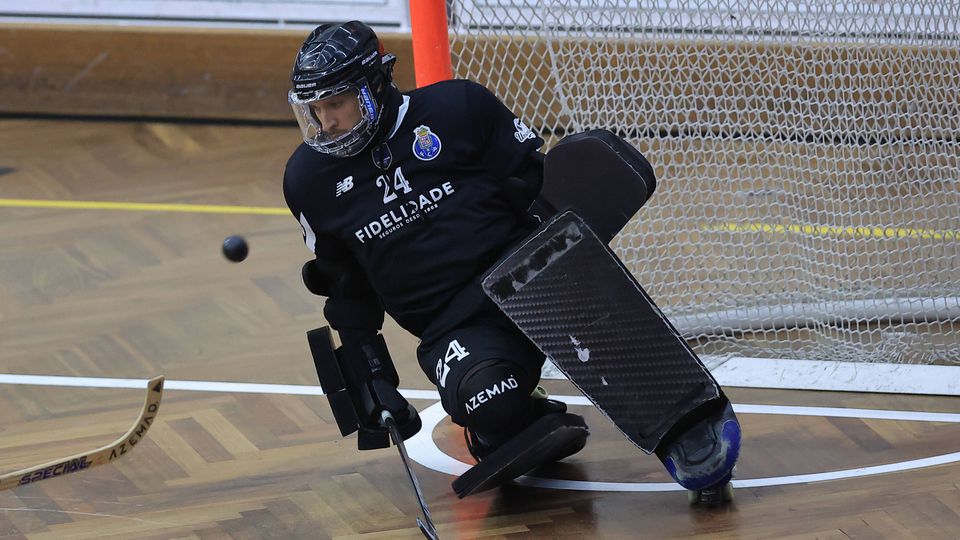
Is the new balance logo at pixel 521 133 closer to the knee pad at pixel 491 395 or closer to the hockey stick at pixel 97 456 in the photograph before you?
the knee pad at pixel 491 395

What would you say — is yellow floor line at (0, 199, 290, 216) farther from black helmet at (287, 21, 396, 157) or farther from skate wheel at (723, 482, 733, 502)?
skate wheel at (723, 482, 733, 502)

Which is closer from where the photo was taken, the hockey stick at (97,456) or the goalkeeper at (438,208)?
the goalkeeper at (438,208)

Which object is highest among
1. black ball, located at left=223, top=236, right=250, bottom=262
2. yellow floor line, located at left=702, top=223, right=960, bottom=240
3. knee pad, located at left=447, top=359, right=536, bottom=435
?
black ball, located at left=223, top=236, right=250, bottom=262

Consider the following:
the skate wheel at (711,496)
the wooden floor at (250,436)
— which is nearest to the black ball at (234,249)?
the wooden floor at (250,436)

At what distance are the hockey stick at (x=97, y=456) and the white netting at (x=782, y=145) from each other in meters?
1.89

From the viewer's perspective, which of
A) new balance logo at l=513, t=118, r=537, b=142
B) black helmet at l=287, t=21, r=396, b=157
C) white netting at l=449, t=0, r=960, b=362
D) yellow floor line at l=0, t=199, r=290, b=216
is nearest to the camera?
black helmet at l=287, t=21, r=396, b=157

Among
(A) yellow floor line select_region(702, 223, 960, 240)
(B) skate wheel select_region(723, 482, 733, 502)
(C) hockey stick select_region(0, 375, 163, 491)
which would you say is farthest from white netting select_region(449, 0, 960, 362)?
(C) hockey stick select_region(0, 375, 163, 491)

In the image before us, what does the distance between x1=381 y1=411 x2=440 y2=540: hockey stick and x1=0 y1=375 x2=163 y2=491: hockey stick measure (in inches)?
28.1

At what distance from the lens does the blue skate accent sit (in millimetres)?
3924

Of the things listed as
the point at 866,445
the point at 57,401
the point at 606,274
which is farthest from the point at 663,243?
the point at 57,401

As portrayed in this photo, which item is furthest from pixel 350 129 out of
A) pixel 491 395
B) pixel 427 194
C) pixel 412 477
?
pixel 412 477

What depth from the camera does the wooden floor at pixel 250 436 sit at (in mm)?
4094

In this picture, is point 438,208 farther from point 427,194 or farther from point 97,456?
point 97,456

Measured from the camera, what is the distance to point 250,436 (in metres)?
4.75
